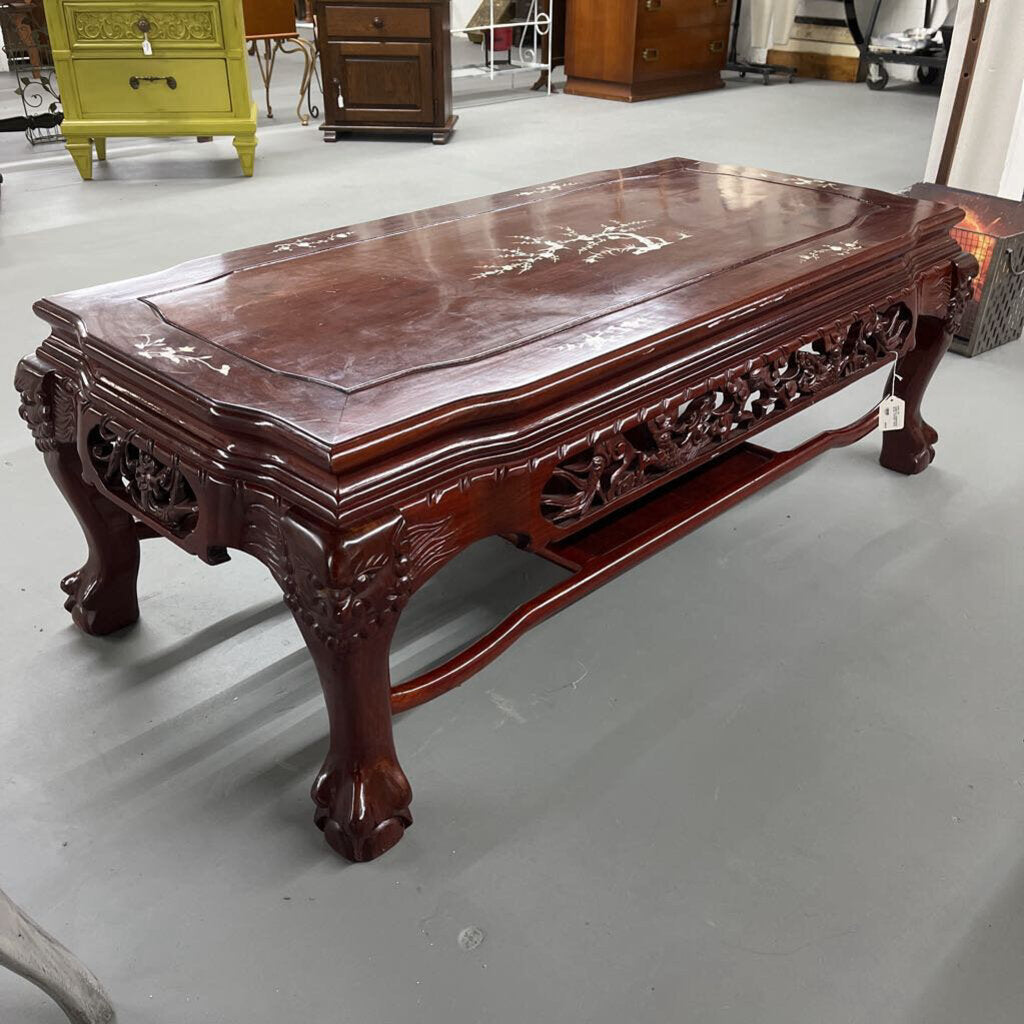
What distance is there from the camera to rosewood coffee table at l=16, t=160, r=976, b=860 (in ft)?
3.67

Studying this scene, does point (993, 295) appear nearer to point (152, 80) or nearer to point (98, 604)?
point (98, 604)

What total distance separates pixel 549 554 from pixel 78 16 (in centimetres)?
377

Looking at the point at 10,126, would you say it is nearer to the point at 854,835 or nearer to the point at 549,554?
the point at 549,554

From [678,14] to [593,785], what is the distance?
6221 millimetres

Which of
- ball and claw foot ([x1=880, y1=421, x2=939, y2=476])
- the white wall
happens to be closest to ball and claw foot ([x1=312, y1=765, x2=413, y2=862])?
ball and claw foot ([x1=880, y1=421, x2=939, y2=476])

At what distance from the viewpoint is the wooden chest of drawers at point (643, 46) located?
6332 mm

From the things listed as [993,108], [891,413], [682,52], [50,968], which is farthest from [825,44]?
[50,968]

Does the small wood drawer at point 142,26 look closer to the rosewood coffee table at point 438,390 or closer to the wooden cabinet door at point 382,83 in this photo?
the wooden cabinet door at point 382,83

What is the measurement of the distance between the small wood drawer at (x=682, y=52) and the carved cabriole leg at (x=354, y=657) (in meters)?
6.08

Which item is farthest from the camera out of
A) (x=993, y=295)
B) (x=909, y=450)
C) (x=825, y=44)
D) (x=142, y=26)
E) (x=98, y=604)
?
(x=825, y=44)

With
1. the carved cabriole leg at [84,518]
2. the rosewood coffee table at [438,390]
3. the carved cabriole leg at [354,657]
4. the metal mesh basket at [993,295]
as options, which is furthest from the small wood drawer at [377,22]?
the carved cabriole leg at [354,657]

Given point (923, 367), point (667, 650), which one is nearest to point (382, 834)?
point (667, 650)

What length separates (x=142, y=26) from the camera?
13.6ft

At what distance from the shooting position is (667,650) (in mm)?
1668
